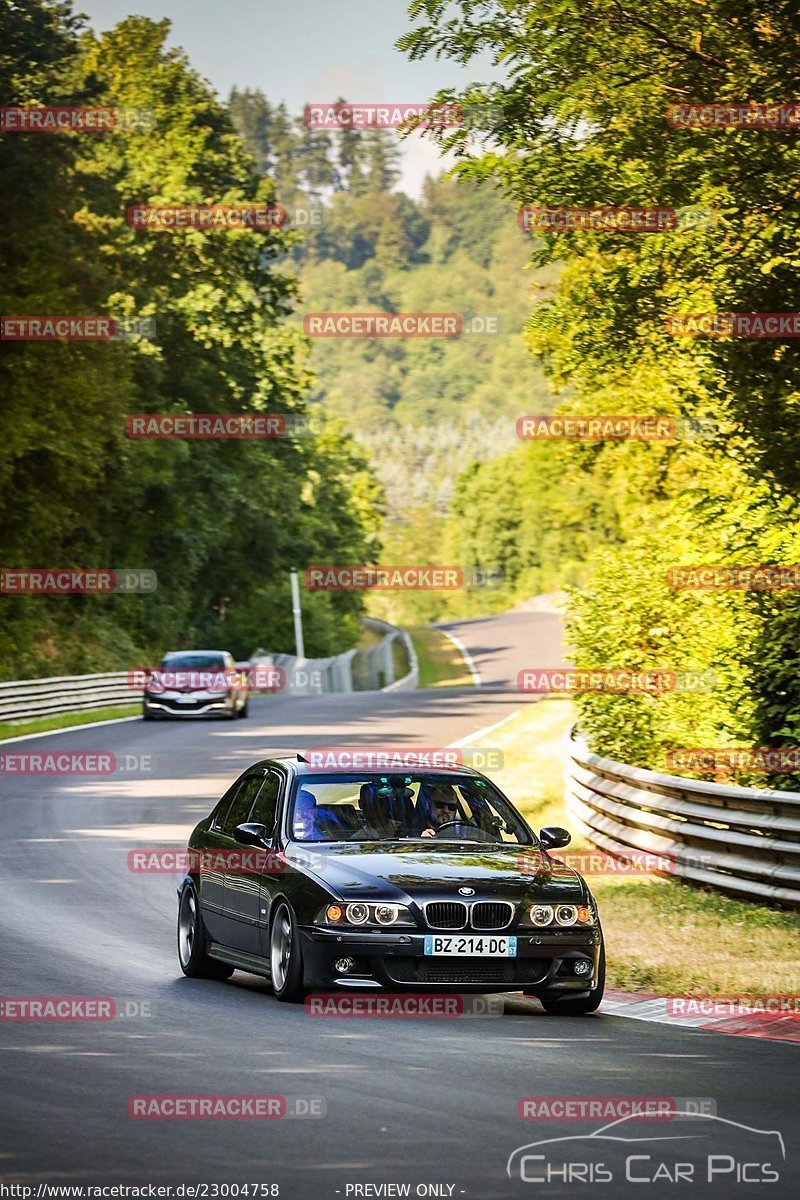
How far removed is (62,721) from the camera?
43594mm

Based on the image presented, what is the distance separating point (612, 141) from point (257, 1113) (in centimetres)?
1350

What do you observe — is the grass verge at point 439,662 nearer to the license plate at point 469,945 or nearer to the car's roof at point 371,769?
the car's roof at point 371,769

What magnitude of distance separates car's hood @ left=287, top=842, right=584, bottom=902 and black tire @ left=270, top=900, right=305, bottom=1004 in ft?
1.08

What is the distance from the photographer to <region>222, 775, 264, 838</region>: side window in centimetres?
1260

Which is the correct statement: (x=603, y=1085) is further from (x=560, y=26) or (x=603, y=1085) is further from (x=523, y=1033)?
(x=560, y=26)

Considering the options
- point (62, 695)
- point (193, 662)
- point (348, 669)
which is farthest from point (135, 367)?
point (348, 669)

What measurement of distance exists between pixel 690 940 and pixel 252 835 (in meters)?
3.81

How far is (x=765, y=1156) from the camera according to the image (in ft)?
22.7

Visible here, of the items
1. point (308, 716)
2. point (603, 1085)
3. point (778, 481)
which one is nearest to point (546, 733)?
point (308, 716)

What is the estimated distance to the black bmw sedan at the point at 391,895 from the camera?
A: 10.6m

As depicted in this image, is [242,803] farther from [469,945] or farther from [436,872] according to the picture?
[469,945]

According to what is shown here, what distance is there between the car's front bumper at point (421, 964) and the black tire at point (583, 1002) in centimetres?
23

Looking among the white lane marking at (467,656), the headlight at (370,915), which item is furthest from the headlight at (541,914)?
the white lane marking at (467,656)

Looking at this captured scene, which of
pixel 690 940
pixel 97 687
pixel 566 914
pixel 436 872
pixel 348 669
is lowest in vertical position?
pixel 348 669
